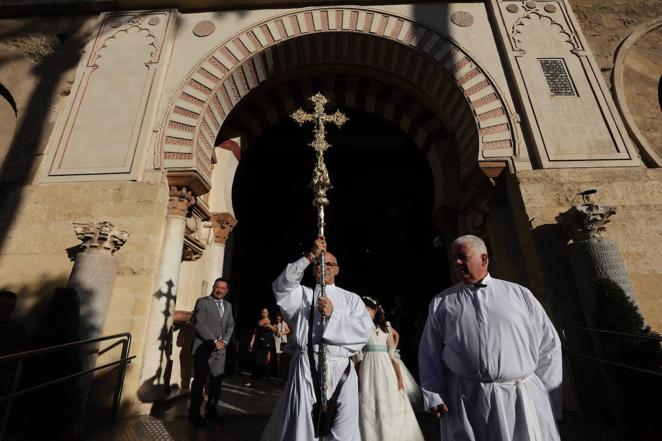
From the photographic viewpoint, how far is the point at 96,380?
3.32m

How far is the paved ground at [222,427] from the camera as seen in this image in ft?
9.14

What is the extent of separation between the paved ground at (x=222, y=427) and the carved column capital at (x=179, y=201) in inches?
90.0

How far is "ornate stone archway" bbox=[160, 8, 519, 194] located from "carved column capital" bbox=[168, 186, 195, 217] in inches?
4.8

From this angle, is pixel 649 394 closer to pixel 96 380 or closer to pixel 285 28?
pixel 96 380

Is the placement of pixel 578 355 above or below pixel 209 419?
above

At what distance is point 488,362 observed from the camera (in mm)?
1517

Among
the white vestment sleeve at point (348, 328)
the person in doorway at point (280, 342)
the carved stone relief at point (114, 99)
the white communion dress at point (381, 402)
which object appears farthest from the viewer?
the person in doorway at point (280, 342)

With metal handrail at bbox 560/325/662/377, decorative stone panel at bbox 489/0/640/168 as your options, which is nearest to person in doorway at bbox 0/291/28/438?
metal handrail at bbox 560/325/662/377

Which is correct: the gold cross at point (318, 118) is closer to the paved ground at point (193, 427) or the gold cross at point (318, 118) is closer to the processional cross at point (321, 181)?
the processional cross at point (321, 181)

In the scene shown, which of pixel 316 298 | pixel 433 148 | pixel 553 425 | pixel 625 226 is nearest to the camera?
pixel 553 425

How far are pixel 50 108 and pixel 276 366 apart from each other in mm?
5808

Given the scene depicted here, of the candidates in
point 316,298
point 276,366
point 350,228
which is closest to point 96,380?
point 316,298

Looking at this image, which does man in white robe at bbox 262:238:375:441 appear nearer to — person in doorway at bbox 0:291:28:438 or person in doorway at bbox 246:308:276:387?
person in doorway at bbox 0:291:28:438

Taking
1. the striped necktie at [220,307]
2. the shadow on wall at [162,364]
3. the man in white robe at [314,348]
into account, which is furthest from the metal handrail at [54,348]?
the man in white robe at [314,348]
